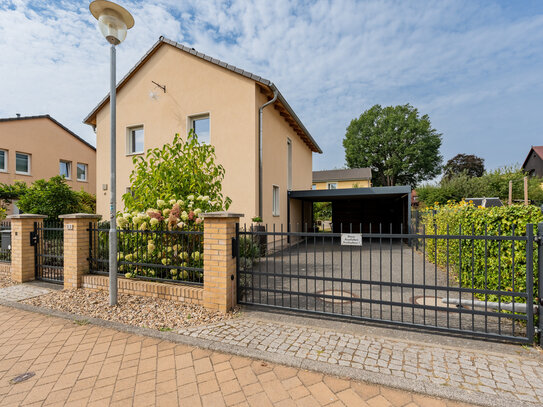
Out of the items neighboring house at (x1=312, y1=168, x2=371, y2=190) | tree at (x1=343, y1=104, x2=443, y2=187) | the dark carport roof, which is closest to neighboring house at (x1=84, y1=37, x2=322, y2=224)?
the dark carport roof

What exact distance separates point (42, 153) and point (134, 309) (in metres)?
19.0

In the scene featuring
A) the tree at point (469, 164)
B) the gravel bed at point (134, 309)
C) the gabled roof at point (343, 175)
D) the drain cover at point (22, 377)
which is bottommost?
the drain cover at point (22, 377)

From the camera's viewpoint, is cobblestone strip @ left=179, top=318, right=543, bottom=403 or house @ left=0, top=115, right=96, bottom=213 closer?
cobblestone strip @ left=179, top=318, right=543, bottom=403

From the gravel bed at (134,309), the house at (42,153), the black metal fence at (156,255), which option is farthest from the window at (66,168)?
the gravel bed at (134,309)

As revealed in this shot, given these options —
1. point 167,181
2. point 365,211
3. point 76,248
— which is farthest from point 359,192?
point 76,248

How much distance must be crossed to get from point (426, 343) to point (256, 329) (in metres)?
1.97

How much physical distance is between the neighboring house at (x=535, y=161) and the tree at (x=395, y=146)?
9.12 m

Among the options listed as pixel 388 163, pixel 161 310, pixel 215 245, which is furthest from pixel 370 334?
pixel 388 163

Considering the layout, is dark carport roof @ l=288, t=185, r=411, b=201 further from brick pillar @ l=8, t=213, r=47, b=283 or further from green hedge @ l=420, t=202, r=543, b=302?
brick pillar @ l=8, t=213, r=47, b=283

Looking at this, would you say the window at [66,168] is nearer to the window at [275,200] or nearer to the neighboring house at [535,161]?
the window at [275,200]

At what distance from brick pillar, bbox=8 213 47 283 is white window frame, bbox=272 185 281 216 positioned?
24.1 feet

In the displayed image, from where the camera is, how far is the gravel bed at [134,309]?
3.63 meters

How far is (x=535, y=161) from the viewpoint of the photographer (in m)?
30.5

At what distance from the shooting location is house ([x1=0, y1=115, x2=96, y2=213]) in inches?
612
